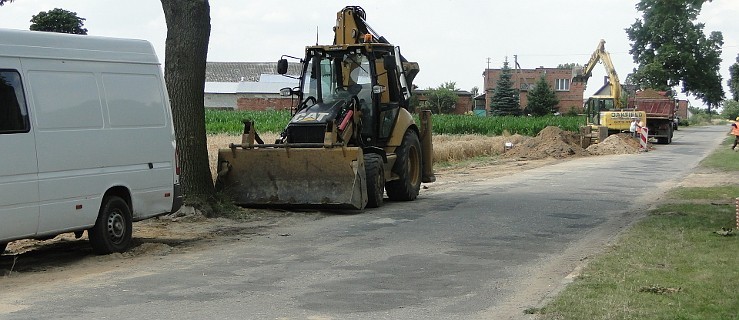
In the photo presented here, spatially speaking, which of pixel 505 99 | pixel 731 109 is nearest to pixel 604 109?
pixel 505 99

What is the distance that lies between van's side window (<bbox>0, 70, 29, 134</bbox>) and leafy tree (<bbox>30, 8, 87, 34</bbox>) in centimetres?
2644

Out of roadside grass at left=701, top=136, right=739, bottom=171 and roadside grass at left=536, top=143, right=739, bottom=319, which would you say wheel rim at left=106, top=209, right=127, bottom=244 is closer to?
roadside grass at left=536, top=143, right=739, bottom=319

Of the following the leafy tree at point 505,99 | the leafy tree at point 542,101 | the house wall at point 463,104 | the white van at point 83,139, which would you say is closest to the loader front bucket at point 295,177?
the white van at point 83,139

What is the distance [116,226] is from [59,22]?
28.5 m

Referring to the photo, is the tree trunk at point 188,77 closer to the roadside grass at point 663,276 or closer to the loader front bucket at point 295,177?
the loader front bucket at point 295,177

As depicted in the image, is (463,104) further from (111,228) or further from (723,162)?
(111,228)

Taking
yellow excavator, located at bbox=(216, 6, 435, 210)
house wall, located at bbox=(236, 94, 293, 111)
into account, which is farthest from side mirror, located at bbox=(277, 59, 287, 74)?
house wall, located at bbox=(236, 94, 293, 111)

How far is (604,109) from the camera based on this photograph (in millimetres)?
54656

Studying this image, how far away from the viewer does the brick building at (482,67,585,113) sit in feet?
358

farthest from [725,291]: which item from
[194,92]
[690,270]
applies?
[194,92]

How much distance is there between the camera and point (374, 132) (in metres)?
19.1

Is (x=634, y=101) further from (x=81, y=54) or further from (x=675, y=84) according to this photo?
(x=81, y=54)

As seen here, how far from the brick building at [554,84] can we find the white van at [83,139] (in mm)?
93561

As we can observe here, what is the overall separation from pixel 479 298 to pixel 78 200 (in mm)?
4750
